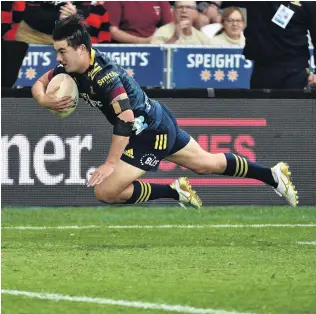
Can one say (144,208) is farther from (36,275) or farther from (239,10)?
(36,275)

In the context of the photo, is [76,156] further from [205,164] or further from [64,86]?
[64,86]

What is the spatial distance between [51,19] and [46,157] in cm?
219

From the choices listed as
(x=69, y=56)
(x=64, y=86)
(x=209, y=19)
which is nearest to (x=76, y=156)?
(x=64, y=86)

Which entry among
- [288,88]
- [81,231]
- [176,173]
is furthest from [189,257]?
[288,88]

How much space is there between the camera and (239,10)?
16.7 metres

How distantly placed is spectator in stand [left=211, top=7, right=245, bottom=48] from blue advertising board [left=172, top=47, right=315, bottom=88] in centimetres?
72

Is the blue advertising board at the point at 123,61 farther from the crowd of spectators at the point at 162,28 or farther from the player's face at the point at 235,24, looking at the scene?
the player's face at the point at 235,24

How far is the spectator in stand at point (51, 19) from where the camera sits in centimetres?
1522

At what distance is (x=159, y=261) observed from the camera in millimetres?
9805

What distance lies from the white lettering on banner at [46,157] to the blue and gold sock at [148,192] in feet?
6.96

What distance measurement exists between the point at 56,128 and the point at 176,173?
1332mm

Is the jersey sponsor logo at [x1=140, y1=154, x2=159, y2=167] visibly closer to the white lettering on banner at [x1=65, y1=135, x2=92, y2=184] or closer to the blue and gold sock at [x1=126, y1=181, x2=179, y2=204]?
the blue and gold sock at [x1=126, y1=181, x2=179, y2=204]

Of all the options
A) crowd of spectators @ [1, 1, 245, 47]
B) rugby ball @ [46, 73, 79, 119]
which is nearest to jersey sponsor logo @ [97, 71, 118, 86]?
rugby ball @ [46, 73, 79, 119]

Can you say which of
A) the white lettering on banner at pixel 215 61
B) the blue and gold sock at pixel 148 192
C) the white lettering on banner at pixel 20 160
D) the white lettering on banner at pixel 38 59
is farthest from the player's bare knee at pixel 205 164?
the white lettering on banner at pixel 38 59
